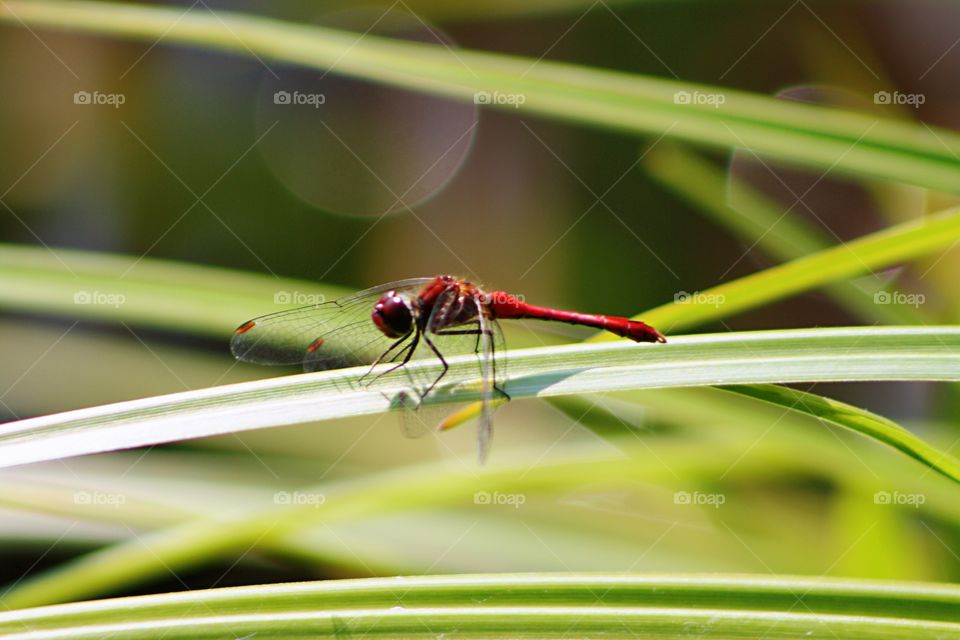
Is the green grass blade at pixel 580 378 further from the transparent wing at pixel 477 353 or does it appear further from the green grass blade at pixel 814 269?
the green grass blade at pixel 814 269

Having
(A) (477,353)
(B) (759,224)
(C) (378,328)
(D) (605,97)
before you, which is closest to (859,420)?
(A) (477,353)

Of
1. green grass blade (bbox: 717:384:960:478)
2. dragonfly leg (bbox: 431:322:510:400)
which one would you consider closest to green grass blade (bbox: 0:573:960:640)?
green grass blade (bbox: 717:384:960:478)

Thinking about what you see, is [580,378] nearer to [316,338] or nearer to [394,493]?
[394,493]

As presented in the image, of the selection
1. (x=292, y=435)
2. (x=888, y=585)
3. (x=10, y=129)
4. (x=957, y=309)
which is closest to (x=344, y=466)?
(x=292, y=435)

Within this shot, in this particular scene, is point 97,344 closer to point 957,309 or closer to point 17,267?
point 17,267

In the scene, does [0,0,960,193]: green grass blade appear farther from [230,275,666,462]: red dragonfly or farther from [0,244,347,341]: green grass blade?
[0,244,347,341]: green grass blade
